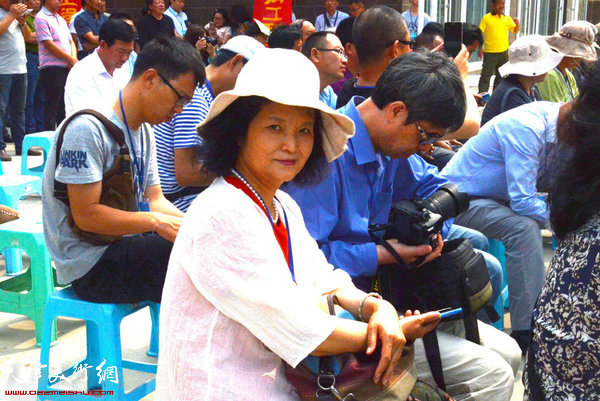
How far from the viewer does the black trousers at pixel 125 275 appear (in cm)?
278

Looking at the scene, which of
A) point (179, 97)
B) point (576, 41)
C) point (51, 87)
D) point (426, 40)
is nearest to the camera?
point (179, 97)

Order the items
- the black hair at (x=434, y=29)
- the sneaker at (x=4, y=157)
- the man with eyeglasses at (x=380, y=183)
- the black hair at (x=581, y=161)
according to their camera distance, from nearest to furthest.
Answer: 1. the black hair at (x=581, y=161)
2. the man with eyeglasses at (x=380, y=183)
3. the black hair at (x=434, y=29)
4. the sneaker at (x=4, y=157)

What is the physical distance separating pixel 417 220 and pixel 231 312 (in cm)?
93

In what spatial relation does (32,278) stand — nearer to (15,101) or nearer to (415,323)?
(415,323)

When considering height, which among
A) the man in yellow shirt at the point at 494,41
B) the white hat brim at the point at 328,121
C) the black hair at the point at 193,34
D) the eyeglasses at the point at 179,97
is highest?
the white hat brim at the point at 328,121

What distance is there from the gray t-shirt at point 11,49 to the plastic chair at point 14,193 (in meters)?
3.07

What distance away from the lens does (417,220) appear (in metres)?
2.34

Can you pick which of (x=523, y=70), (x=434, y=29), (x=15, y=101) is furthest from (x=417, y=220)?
(x=15, y=101)

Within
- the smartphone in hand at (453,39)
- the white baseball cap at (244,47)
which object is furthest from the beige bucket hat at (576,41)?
the white baseball cap at (244,47)

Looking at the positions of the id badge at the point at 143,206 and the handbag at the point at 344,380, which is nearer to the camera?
the handbag at the point at 344,380

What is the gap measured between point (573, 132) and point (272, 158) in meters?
0.67

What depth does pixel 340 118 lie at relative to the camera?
6.08 ft

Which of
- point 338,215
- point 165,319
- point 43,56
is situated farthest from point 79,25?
point 165,319

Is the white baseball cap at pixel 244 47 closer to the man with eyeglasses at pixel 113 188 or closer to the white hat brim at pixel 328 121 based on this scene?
the man with eyeglasses at pixel 113 188
